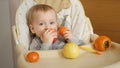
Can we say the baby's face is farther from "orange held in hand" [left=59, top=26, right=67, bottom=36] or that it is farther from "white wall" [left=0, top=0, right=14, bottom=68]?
"white wall" [left=0, top=0, right=14, bottom=68]

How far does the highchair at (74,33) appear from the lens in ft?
2.76

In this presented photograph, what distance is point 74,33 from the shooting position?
1.14 meters

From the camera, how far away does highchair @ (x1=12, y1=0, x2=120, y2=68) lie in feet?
2.76

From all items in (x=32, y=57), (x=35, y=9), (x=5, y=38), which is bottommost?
(x=5, y=38)

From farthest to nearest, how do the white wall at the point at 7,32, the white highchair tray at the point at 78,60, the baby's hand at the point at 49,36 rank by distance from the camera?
the white wall at the point at 7,32 → the baby's hand at the point at 49,36 → the white highchair tray at the point at 78,60

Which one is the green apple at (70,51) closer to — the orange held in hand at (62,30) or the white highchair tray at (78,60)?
the white highchair tray at (78,60)

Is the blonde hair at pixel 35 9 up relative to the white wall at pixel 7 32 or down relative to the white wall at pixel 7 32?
up

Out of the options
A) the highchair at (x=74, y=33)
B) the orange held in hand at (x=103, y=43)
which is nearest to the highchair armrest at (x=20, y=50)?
the highchair at (x=74, y=33)

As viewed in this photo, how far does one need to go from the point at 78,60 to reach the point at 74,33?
0.92 ft

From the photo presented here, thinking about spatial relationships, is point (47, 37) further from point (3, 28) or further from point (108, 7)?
point (108, 7)

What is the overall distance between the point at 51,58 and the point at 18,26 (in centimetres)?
28

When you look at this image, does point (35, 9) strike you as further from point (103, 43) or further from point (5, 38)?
point (5, 38)

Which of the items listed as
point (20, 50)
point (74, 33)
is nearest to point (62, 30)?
point (74, 33)

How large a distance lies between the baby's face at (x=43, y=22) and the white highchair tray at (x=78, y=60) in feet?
0.57
